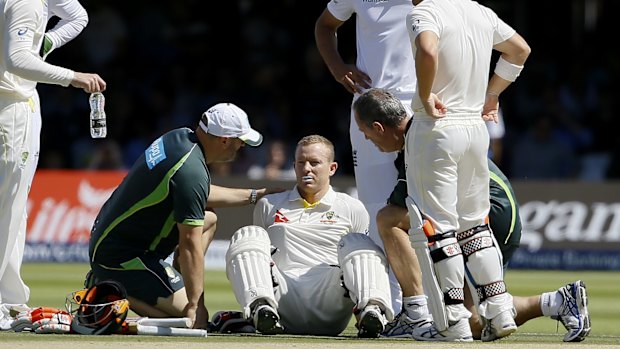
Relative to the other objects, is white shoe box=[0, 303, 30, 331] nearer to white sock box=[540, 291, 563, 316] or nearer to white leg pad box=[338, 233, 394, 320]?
white leg pad box=[338, 233, 394, 320]

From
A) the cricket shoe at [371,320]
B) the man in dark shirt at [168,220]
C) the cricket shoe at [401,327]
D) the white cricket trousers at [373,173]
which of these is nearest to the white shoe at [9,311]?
the man in dark shirt at [168,220]

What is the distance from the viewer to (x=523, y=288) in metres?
11.5

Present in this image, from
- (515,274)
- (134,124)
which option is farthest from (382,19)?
(134,124)

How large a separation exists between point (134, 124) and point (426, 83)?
10.8 metres

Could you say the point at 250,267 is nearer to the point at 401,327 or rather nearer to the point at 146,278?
the point at 146,278

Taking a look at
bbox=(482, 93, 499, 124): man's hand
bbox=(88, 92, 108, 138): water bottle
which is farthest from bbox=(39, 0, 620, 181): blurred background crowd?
bbox=(482, 93, 499, 124): man's hand

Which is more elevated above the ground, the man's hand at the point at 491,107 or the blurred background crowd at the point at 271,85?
the blurred background crowd at the point at 271,85

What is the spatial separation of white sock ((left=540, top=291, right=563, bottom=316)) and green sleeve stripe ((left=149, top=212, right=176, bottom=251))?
2.04 metres

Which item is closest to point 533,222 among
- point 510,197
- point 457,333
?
point 510,197

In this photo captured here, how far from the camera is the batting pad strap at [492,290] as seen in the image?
249 inches

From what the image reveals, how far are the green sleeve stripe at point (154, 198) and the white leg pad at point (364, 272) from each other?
979mm

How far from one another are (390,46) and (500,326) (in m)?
2.10

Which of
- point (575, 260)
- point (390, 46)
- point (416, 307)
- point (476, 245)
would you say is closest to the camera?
point (476, 245)

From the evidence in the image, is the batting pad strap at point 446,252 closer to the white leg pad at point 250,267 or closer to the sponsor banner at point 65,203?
the white leg pad at point 250,267
